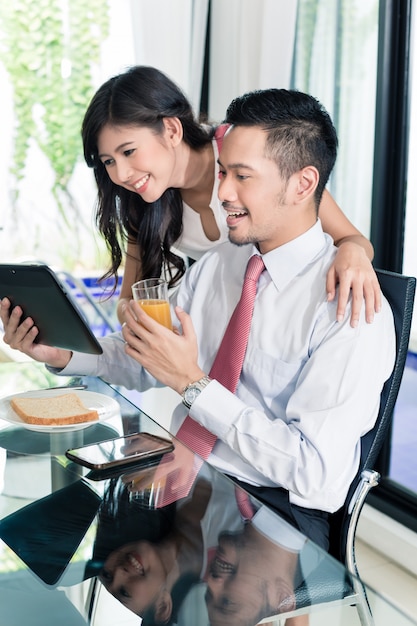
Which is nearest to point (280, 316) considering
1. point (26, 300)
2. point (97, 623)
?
point (26, 300)

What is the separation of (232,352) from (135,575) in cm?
68

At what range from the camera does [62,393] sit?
69.3 inches

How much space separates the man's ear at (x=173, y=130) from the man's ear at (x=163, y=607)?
4.41 ft

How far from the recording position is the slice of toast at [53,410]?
1.57 meters

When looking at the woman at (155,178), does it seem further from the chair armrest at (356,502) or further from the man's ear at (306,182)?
the chair armrest at (356,502)

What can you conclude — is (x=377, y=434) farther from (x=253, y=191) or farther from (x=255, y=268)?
(x=253, y=191)

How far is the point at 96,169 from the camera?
7.10 feet

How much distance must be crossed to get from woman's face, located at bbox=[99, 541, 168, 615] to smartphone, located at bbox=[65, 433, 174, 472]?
0.28 metres

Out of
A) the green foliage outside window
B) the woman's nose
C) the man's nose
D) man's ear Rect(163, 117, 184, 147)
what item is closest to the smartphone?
the man's nose

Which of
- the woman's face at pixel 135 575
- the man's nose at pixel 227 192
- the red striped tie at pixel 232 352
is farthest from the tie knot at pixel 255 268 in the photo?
the woman's face at pixel 135 575

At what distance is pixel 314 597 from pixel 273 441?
1.50 feet

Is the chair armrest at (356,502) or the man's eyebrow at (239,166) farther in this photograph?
the man's eyebrow at (239,166)

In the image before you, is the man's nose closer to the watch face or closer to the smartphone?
the watch face

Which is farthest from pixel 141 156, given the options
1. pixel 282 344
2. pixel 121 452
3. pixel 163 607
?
pixel 163 607
